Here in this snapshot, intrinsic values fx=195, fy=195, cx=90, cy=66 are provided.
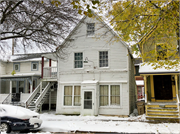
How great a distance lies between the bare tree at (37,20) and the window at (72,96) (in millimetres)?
6657

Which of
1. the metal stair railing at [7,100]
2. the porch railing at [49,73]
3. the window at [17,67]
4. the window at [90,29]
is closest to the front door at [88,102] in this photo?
the porch railing at [49,73]

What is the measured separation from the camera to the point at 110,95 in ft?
55.1

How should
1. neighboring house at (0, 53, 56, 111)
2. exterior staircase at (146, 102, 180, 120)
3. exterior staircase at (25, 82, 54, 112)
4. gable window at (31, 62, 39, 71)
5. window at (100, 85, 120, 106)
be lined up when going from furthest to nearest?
gable window at (31, 62, 39, 71)
neighboring house at (0, 53, 56, 111)
exterior staircase at (25, 82, 54, 112)
window at (100, 85, 120, 106)
exterior staircase at (146, 102, 180, 120)

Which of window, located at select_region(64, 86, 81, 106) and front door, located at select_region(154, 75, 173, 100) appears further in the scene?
window, located at select_region(64, 86, 81, 106)

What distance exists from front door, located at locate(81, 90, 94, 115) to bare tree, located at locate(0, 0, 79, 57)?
623 centimetres

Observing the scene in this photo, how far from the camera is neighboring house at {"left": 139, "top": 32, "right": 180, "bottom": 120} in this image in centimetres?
1464

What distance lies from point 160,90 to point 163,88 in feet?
1.02

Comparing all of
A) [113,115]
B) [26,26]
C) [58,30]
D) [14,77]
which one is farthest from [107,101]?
[14,77]

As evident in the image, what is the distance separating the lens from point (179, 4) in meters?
9.02

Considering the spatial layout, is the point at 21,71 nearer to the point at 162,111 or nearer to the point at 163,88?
the point at 163,88

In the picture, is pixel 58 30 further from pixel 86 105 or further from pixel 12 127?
pixel 86 105

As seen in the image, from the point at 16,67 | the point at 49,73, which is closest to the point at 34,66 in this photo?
the point at 16,67

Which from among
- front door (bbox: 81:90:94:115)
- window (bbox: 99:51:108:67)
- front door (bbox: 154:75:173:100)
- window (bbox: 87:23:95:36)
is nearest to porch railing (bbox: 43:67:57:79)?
front door (bbox: 81:90:94:115)

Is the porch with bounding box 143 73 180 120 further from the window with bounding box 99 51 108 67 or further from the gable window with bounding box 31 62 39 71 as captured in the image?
the gable window with bounding box 31 62 39 71
